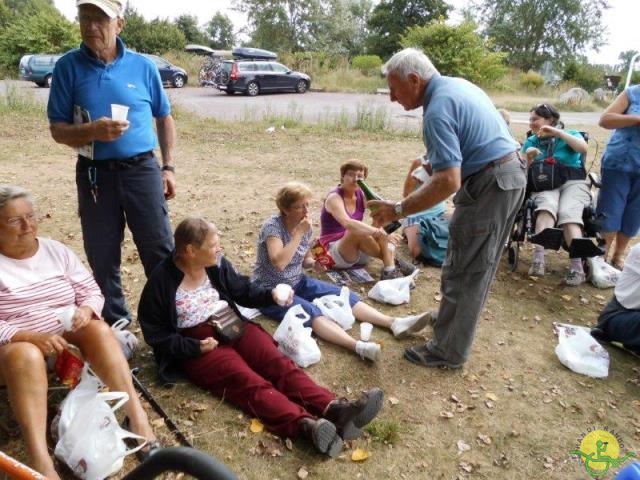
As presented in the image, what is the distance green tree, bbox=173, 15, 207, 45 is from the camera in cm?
4194

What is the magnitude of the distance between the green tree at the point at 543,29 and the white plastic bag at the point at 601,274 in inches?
1702

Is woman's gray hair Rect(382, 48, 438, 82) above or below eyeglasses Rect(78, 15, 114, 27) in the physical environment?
below

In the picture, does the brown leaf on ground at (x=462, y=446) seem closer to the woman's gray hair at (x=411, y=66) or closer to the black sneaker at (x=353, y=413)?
the black sneaker at (x=353, y=413)

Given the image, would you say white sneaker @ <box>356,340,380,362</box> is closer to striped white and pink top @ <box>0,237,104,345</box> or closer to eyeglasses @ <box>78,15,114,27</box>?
striped white and pink top @ <box>0,237,104,345</box>

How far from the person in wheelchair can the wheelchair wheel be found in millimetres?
170

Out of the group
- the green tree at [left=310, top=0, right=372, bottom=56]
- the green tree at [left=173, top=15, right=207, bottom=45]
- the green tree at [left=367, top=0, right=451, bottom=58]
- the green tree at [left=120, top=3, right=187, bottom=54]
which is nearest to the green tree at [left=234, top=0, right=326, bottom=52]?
the green tree at [left=310, top=0, right=372, bottom=56]

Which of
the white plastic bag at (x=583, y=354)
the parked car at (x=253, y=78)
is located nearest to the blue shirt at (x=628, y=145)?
the white plastic bag at (x=583, y=354)

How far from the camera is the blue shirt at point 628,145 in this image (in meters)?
4.30

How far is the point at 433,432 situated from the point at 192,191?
5092 mm

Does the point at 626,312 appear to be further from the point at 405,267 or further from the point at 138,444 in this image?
the point at 138,444

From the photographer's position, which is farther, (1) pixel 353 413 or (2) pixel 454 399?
(2) pixel 454 399

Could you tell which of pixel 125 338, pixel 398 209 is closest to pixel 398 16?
pixel 398 209

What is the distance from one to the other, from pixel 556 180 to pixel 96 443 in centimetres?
450

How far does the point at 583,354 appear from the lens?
3.33 m
